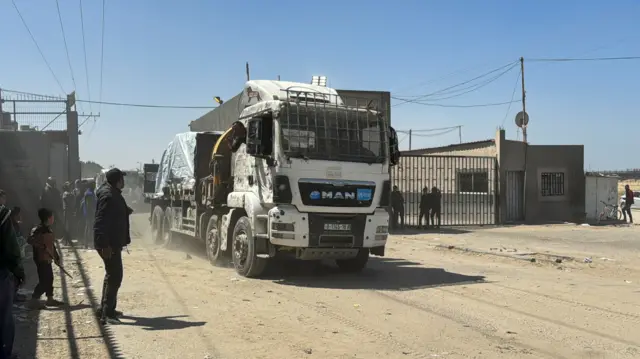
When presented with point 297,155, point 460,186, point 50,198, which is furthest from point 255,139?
point 460,186

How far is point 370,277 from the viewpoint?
34.4 ft

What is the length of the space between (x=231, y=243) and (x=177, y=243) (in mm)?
5240

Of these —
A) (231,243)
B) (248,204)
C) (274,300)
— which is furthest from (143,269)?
(274,300)

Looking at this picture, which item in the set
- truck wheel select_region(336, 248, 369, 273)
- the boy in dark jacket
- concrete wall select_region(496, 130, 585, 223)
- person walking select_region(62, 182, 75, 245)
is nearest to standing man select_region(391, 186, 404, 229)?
concrete wall select_region(496, 130, 585, 223)

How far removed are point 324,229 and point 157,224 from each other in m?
9.00

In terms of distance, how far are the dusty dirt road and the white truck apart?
683mm

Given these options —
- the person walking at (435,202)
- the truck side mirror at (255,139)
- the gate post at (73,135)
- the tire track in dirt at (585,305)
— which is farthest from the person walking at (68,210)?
the person walking at (435,202)

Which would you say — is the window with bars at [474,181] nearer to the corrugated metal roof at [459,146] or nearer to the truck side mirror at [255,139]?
the corrugated metal roof at [459,146]

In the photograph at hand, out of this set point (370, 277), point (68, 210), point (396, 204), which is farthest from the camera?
point (396, 204)

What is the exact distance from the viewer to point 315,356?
17.9 feet

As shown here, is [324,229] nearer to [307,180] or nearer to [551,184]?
[307,180]

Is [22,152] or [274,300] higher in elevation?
[22,152]

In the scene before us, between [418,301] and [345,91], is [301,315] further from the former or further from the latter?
[345,91]

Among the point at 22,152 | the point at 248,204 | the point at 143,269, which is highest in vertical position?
the point at 22,152
